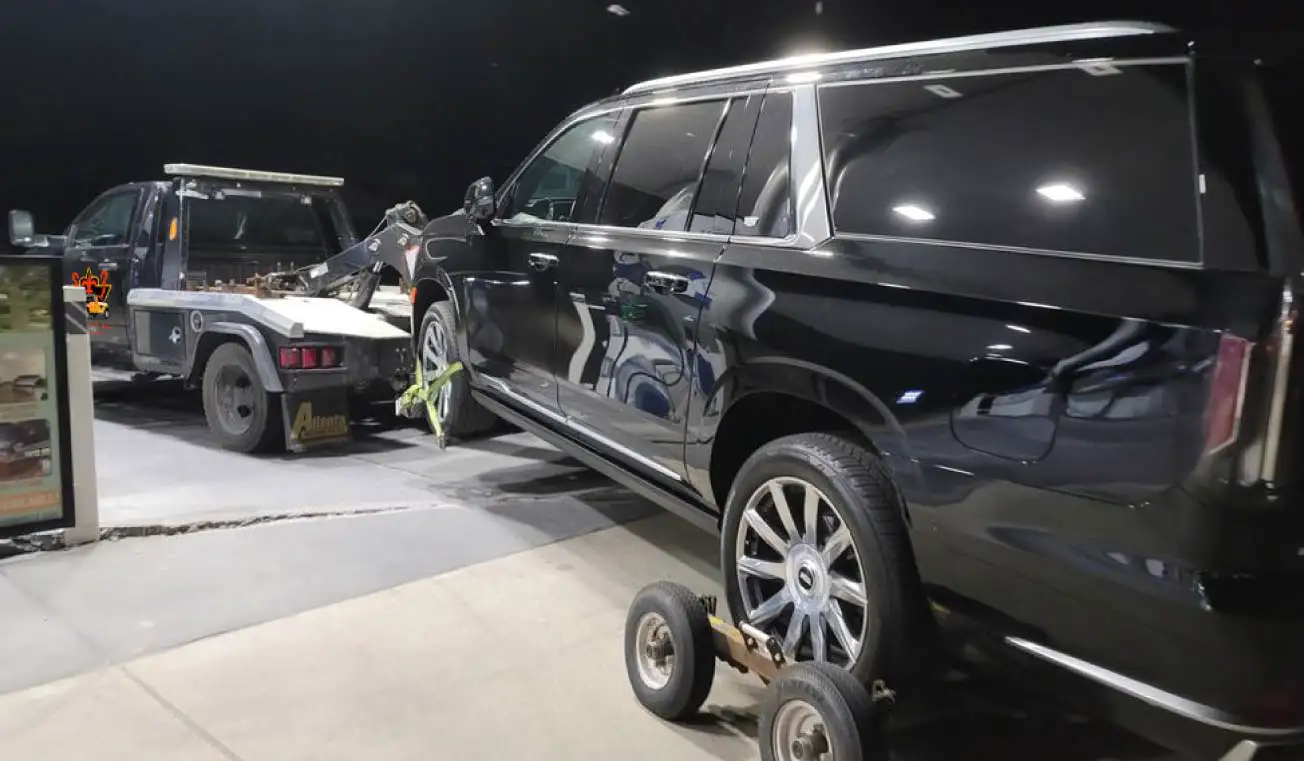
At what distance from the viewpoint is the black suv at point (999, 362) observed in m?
1.96

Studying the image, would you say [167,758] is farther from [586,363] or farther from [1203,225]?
[1203,225]

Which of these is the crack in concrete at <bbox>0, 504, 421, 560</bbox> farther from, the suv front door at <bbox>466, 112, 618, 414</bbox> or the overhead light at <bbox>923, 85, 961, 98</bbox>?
the overhead light at <bbox>923, 85, 961, 98</bbox>

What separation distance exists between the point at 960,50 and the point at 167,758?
9.84ft

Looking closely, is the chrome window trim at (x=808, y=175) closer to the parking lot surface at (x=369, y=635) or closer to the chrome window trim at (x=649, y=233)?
the chrome window trim at (x=649, y=233)

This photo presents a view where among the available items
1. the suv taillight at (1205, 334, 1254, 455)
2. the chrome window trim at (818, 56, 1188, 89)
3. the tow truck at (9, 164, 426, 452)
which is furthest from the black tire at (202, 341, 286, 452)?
the suv taillight at (1205, 334, 1254, 455)

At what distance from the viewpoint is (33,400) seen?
4344mm

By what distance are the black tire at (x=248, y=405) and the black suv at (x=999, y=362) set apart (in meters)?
3.28

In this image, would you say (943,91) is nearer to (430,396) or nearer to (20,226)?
(430,396)

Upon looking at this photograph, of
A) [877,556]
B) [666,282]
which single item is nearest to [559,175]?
[666,282]

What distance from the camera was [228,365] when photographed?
21.6 ft

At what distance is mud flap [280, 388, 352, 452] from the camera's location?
6.23m

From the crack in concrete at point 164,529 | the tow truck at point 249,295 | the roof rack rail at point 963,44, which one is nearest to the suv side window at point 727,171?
the roof rack rail at point 963,44

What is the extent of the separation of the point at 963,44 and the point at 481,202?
2868 millimetres

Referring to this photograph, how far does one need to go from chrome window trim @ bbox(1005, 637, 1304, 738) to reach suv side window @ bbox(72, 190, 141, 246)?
7175 millimetres
